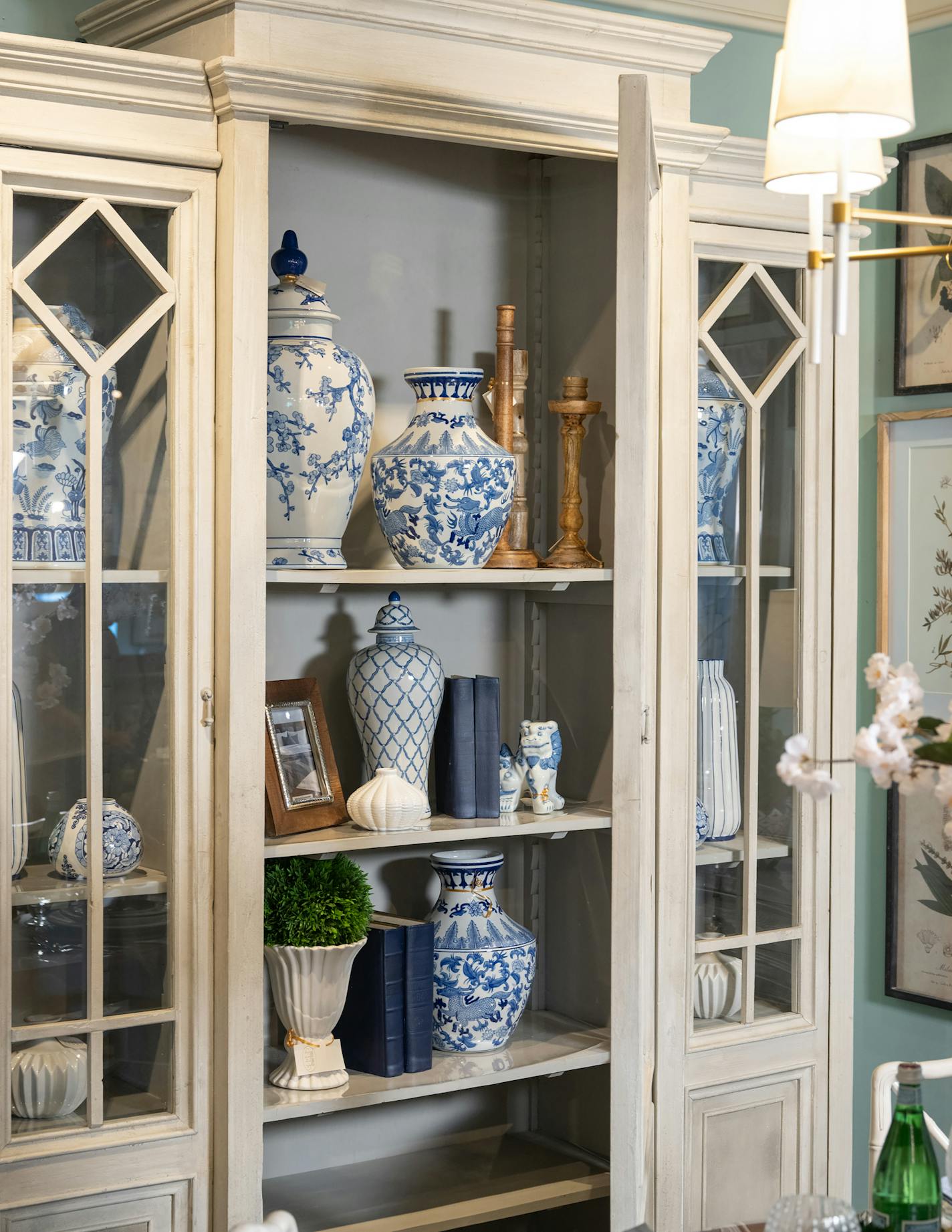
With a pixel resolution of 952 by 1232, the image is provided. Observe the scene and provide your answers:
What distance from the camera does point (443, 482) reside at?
203cm

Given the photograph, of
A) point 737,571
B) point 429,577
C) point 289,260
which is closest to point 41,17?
point 289,260

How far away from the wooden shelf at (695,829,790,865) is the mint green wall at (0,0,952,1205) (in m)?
0.61

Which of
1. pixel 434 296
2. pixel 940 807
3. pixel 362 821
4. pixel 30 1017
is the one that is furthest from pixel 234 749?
pixel 940 807

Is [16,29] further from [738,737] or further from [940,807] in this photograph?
[940,807]

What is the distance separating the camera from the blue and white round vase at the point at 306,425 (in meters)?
1.96

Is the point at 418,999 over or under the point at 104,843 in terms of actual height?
under

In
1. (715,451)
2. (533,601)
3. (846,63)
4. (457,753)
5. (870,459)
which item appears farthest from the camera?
(870,459)

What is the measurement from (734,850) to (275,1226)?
1.25m

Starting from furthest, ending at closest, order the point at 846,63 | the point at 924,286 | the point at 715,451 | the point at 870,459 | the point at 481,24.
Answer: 1. the point at 870,459
2. the point at 924,286
3. the point at 715,451
4. the point at 481,24
5. the point at 846,63

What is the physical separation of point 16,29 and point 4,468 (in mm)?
803

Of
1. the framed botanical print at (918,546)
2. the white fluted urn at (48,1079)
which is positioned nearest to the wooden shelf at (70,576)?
the white fluted urn at (48,1079)

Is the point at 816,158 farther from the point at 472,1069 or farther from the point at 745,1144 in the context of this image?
the point at 745,1144

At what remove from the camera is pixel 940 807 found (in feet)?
8.89

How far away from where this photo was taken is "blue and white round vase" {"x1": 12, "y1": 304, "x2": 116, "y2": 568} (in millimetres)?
1754
